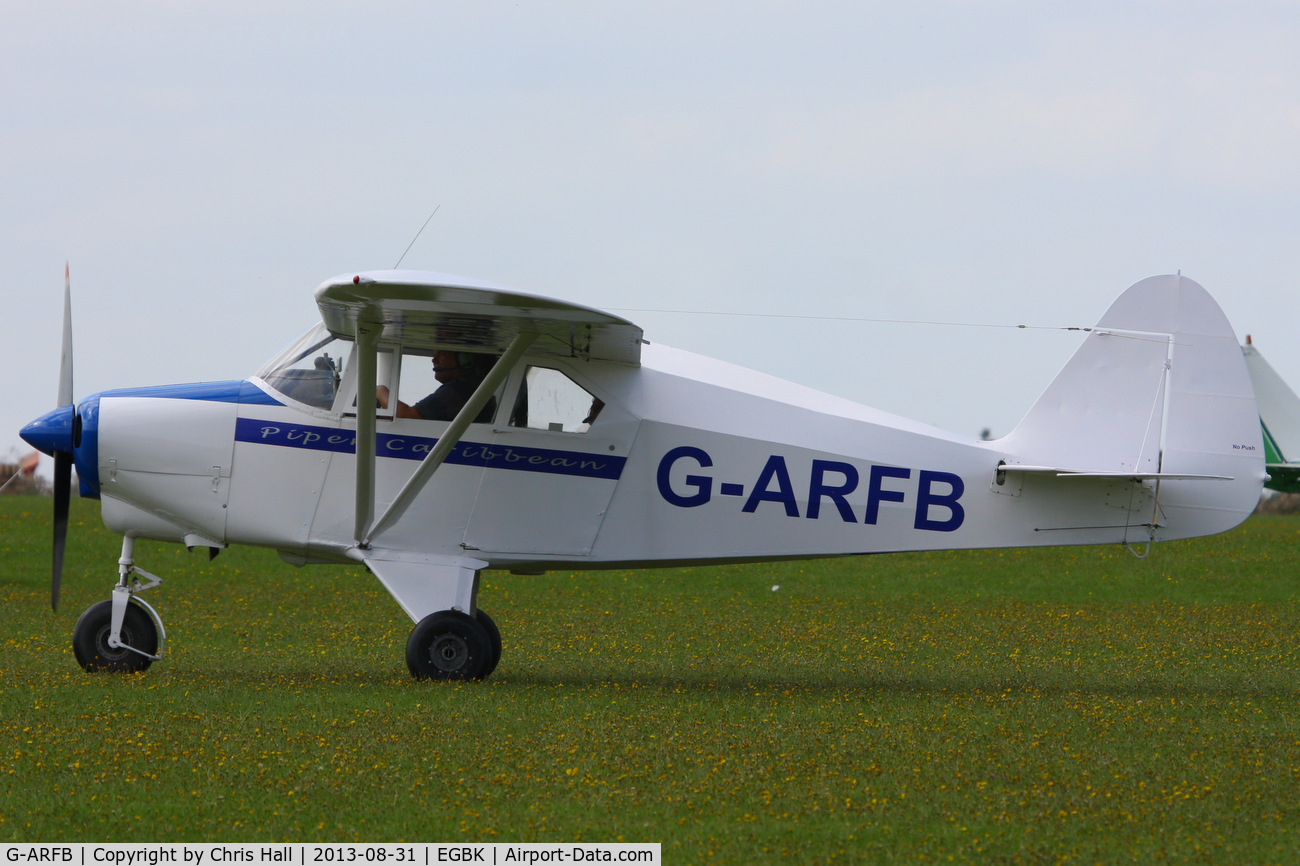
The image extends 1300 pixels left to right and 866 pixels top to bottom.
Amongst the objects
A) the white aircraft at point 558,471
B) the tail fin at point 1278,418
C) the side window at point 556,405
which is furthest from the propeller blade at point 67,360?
the tail fin at point 1278,418

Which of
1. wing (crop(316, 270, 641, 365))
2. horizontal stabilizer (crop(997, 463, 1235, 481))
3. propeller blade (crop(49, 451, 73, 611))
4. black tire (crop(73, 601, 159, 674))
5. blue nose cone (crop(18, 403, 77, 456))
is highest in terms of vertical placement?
wing (crop(316, 270, 641, 365))

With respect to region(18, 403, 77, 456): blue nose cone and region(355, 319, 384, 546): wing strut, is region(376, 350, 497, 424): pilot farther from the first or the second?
region(18, 403, 77, 456): blue nose cone

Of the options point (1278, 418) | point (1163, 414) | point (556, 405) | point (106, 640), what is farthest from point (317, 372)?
point (1278, 418)

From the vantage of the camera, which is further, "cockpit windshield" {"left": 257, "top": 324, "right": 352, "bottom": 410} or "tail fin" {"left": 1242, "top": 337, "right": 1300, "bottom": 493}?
"tail fin" {"left": 1242, "top": 337, "right": 1300, "bottom": 493}

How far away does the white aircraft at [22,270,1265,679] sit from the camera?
32.5 feet

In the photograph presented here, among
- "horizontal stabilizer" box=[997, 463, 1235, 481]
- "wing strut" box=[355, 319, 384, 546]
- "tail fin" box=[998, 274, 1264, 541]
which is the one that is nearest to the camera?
"wing strut" box=[355, 319, 384, 546]

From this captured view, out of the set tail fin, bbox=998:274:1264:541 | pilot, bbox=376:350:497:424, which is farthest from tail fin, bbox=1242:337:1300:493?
pilot, bbox=376:350:497:424

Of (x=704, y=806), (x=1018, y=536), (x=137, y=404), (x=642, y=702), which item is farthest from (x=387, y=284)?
(x=1018, y=536)

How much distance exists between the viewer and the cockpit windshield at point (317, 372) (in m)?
10.0

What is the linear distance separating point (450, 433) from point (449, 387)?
65 cm

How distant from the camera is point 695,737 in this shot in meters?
7.88

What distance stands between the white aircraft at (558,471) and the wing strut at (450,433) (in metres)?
0.04

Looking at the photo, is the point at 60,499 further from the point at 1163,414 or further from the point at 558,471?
the point at 1163,414

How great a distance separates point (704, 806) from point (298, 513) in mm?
4974
